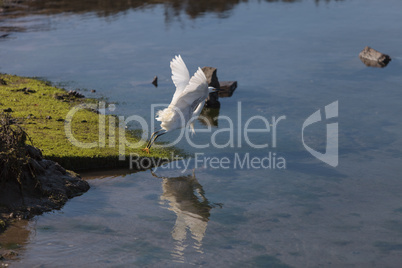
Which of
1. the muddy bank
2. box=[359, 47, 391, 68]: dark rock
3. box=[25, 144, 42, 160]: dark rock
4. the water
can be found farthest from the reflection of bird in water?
box=[359, 47, 391, 68]: dark rock

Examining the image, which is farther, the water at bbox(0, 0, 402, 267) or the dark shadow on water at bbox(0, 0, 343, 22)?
the dark shadow on water at bbox(0, 0, 343, 22)

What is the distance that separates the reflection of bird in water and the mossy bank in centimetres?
108

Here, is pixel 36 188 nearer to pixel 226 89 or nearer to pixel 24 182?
pixel 24 182

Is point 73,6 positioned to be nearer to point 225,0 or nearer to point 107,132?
point 225,0

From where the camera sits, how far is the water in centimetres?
845

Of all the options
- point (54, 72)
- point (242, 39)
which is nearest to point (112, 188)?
point (54, 72)

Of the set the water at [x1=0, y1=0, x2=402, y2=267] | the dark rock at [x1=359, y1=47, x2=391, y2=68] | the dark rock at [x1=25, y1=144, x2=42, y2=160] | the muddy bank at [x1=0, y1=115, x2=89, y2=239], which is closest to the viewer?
the water at [x1=0, y1=0, x2=402, y2=267]

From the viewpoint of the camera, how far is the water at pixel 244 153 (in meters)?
8.45

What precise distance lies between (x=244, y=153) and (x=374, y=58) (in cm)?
883

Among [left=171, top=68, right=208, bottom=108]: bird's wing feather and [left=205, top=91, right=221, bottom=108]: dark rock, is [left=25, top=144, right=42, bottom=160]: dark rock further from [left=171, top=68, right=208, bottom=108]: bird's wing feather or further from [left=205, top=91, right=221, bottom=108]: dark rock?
[left=205, top=91, right=221, bottom=108]: dark rock

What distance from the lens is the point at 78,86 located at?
55.9 feet

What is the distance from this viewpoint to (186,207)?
9.99 meters

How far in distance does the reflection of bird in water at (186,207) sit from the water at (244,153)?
0.03 m

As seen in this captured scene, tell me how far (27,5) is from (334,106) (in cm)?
2155
